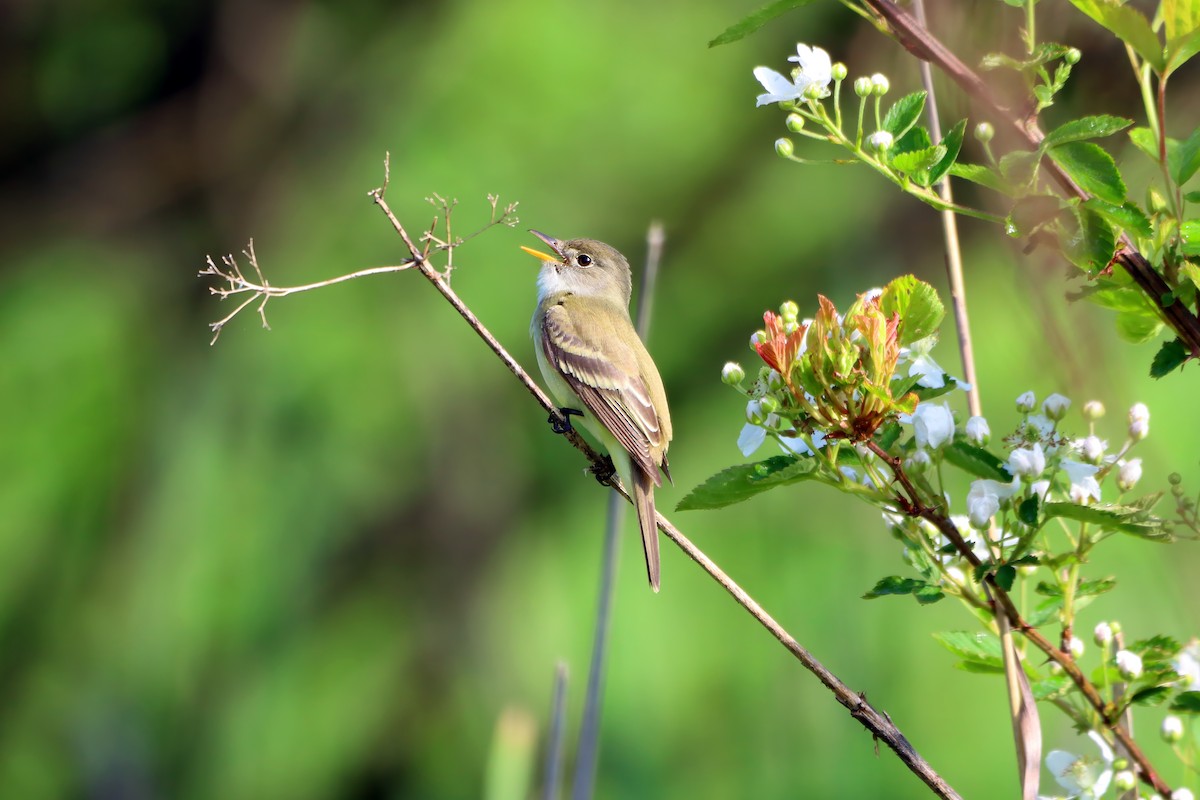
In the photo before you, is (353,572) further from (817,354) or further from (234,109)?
(817,354)

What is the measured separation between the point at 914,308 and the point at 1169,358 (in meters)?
0.25

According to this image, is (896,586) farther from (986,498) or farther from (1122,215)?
(1122,215)

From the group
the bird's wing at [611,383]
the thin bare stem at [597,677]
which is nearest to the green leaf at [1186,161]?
the thin bare stem at [597,677]

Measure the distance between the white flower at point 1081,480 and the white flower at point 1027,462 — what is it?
0.06m

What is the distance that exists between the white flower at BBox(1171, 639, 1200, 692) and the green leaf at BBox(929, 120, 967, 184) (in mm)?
532

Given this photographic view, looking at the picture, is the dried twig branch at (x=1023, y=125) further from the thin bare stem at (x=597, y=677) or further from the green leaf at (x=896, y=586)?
the thin bare stem at (x=597, y=677)

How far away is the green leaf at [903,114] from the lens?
1.26 metres

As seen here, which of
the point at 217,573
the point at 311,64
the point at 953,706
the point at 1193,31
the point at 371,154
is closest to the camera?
the point at 1193,31

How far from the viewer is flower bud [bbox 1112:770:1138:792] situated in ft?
3.72

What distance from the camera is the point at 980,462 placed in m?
1.22

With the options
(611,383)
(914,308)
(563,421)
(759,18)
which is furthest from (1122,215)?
(611,383)

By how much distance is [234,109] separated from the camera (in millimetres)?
5703

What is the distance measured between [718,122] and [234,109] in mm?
2202

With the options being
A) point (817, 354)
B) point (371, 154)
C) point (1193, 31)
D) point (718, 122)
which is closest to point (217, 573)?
point (371, 154)
